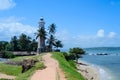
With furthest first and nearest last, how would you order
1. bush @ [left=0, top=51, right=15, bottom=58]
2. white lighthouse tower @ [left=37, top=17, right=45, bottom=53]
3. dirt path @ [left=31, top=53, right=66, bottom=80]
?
1. bush @ [left=0, top=51, right=15, bottom=58]
2. white lighthouse tower @ [left=37, top=17, right=45, bottom=53]
3. dirt path @ [left=31, top=53, right=66, bottom=80]

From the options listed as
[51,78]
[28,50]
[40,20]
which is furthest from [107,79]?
[28,50]

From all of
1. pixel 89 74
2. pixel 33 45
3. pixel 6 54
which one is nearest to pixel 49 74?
pixel 89 74

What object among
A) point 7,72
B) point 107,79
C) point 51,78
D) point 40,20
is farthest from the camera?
point 40,20

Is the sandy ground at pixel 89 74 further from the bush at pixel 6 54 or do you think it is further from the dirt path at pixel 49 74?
the bush at pixel 6 54

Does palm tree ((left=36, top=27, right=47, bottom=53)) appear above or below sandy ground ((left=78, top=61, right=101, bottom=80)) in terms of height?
above

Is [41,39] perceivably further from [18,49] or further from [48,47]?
[18,49]

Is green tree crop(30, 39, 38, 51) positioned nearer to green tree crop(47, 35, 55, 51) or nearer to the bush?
the bush

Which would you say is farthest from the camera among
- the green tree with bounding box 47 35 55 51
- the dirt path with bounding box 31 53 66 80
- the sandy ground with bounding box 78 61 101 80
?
the green tree with bounding box 47 35 55 51

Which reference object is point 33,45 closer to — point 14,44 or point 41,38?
point 14,44

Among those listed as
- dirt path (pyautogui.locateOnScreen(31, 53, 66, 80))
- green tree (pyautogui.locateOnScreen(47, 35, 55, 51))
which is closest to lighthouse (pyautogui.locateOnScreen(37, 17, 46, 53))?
green tree (pyautogui.locateOnScreen(47, 35, 55, 51))

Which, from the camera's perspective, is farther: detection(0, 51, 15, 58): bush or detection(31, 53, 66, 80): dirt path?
detection(0, 51, 15, 58): bush

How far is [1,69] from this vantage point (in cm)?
4872

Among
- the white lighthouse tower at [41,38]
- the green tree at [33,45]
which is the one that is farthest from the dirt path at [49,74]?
the green tree at [33,45]

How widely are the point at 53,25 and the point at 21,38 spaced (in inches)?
695
